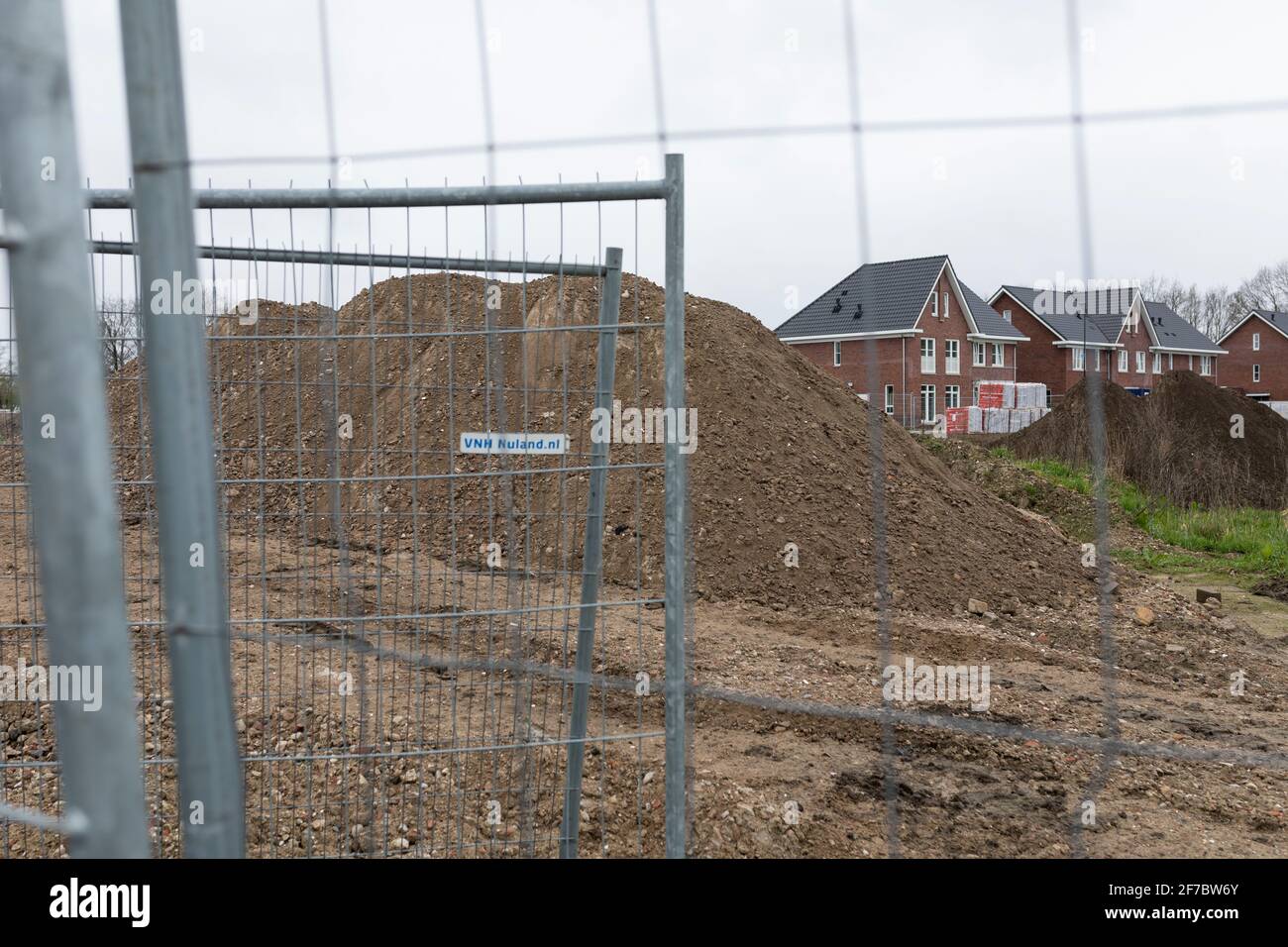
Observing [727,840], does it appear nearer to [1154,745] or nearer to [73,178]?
[1154,745]

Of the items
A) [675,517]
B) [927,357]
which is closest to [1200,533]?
[927,357]

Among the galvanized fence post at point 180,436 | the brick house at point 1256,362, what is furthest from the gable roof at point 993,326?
the brick house at point 1256,362

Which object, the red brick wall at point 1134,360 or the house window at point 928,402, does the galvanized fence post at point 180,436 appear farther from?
the house window at point 928,402

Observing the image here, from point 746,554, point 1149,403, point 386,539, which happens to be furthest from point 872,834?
point 1149,403

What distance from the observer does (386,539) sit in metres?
11.1

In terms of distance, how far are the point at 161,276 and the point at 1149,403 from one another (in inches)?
801

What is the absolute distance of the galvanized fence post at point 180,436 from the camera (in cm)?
144

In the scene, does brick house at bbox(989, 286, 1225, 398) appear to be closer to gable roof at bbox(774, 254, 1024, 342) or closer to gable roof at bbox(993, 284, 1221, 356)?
gable roof at bbox(993, 284, 1221, 356)

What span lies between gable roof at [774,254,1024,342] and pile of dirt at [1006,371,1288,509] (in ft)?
6.52

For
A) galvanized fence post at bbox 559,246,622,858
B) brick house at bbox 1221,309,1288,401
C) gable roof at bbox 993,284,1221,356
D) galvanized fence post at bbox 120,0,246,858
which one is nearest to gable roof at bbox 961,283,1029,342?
gable roof at bbox 993,284,1221,356

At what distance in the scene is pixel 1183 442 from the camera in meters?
18.0

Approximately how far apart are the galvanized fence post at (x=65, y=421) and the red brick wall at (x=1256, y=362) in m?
44.5

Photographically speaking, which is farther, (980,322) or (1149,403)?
(1149,403)

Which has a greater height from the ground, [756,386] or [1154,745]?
[756,386]
